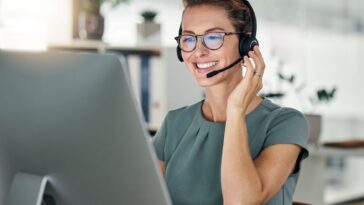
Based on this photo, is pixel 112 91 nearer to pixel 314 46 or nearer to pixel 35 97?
pixel 35 97

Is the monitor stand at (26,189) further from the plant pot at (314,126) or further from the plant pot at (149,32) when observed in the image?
the plant pot at (149,32)

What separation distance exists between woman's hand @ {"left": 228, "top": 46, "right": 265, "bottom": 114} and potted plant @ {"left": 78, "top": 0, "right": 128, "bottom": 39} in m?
2.42

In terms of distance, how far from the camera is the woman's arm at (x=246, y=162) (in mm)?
1334

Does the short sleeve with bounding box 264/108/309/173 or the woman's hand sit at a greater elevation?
the woman's hand

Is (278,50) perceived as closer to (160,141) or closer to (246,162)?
(160,141)

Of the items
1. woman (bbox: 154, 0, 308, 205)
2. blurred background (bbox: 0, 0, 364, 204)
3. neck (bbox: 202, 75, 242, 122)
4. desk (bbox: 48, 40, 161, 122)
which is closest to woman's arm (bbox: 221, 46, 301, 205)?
woman (bbox: 154, 0, 308, 205)

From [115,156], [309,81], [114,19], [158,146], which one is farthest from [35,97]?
[309,81]

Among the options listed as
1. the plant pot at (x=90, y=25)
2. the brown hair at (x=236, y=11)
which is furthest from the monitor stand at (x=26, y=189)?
the plant pot at (x=90, y=25)

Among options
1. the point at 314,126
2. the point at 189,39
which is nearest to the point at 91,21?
the point at 314,126

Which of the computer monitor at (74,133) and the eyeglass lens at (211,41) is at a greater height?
the eyeglass lens at (211,41)

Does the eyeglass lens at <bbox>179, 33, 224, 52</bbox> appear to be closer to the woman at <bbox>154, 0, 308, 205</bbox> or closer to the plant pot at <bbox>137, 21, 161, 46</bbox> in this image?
the woman at <bbox>154, 0, 308, 205</bbox>

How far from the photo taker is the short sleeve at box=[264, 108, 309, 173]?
4.69 feet

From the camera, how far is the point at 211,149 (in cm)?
155

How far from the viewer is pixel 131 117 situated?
0.90 metres
